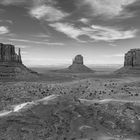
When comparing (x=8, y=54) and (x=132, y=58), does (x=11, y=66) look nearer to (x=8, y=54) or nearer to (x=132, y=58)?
(x=8, y=54)

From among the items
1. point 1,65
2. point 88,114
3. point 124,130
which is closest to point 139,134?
point 124,130

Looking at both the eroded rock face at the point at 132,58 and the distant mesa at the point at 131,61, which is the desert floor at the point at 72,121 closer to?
the distant mesa at the point at 131,61

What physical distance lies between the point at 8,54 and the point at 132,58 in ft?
337

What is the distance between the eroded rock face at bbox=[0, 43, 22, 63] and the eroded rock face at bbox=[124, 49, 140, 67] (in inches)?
3690

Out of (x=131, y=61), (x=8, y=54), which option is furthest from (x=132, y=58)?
(x=8, y=54)

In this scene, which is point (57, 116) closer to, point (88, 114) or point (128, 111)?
point (88, 114)

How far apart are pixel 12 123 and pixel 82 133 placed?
860cm

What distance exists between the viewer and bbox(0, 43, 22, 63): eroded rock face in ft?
354

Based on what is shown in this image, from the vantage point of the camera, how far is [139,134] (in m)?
21.2

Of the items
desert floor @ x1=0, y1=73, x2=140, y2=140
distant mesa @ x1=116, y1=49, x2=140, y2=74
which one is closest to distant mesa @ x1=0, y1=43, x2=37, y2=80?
desert floor @ x1=0, y1=73, x2=140, y2=140

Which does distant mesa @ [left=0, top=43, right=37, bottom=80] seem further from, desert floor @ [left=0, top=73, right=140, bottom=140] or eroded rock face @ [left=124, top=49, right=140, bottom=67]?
eroded rock face @ [left=124, top=49, right=140, bottom=67]

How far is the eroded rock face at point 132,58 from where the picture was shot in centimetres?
14815

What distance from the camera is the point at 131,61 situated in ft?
500

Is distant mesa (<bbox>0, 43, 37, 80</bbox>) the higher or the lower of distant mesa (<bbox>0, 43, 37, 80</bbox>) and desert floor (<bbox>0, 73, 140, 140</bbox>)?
the higher
